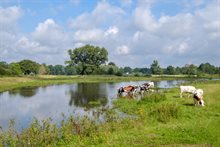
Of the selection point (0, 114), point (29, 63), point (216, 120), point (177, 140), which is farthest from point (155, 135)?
point (29, 63)

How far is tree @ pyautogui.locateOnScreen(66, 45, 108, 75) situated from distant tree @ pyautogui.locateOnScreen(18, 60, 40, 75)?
939 inches

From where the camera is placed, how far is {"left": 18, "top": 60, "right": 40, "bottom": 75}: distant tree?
128 metres

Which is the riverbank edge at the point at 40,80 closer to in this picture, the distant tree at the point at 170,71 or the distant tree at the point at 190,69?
the distant tree at the point at 190,69

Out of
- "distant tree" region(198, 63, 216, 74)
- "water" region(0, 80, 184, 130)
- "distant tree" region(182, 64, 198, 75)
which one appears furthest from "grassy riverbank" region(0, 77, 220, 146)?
"distant tree" region(198, 63, 216, 74)

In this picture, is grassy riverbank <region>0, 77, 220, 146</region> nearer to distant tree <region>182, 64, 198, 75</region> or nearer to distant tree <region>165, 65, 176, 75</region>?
distant tree <region>182, 64, 198, 75</region>

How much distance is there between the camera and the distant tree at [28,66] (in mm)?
128125

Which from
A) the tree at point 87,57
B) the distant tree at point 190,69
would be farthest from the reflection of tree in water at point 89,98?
the distant tree at point 190,69

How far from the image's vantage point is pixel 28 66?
128625 millimetres

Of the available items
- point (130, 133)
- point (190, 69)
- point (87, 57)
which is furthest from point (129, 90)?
point (190, 69)

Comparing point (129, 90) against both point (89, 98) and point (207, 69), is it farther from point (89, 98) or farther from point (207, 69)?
point (207, 69)

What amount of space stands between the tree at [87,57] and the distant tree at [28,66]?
2385cm

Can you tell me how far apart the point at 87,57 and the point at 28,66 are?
2981 centimetres

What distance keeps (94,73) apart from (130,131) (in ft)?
368

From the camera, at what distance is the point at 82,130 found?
14477mm
